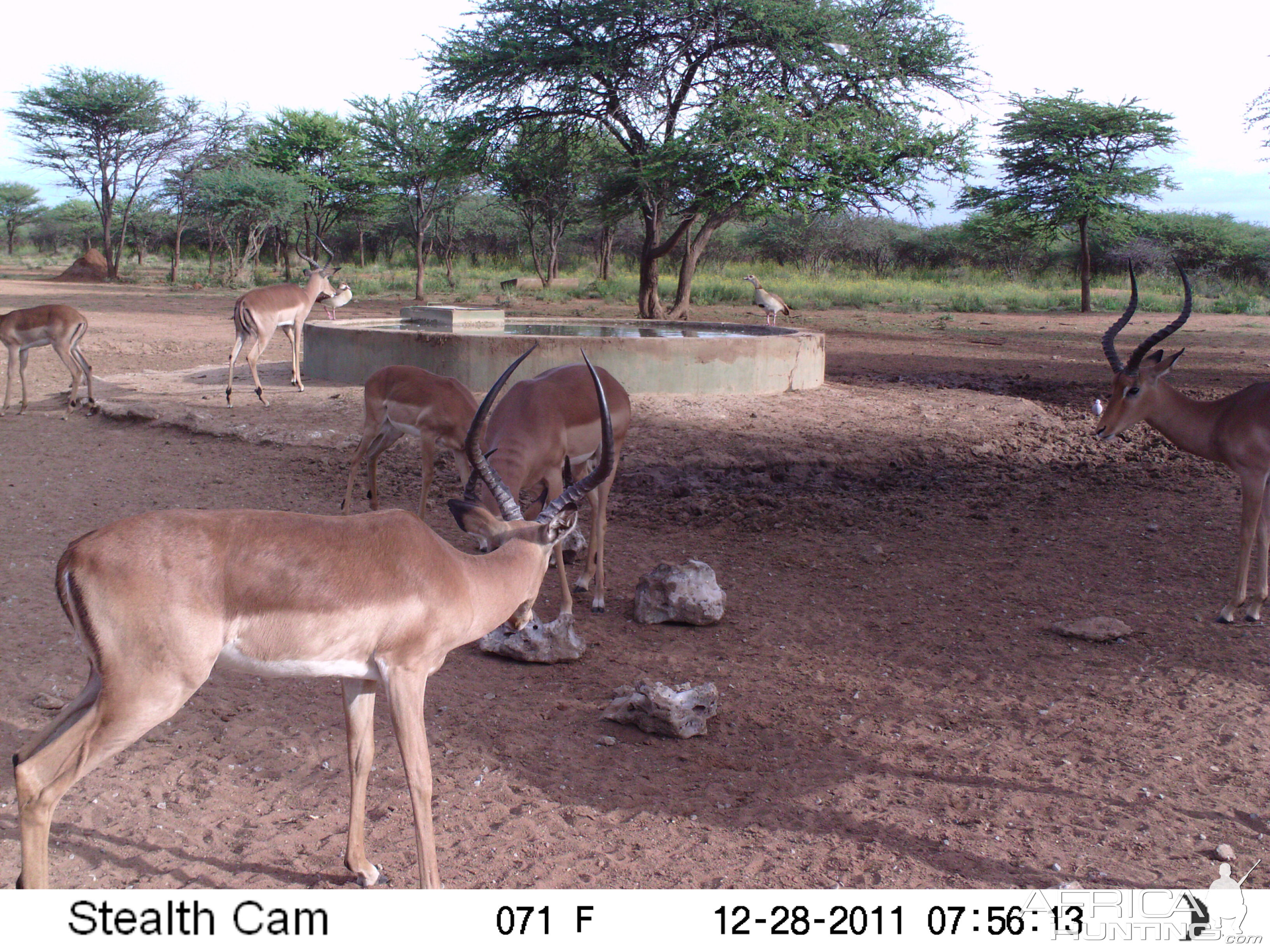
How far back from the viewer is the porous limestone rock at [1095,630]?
495cm

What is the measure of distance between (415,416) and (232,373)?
4872 mm

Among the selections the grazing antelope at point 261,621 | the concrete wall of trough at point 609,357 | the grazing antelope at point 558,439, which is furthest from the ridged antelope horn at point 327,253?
the grazing antelope at point 261,621

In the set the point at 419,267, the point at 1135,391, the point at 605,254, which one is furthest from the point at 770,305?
the point at 605,254

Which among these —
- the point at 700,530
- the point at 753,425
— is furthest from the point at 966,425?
the point at 700,530

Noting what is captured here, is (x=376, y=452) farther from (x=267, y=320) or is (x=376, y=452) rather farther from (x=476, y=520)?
(x=267, y=320)

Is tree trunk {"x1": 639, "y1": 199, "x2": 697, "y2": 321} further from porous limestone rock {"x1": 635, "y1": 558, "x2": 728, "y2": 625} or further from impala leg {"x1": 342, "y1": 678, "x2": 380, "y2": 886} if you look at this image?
impala leg {"x1": 342, "y1": 678, "x2": 380, "y2": 886}

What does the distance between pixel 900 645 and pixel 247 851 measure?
10.2ft

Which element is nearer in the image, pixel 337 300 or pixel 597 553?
pixel 597 553

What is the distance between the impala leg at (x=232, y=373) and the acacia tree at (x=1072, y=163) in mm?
19893

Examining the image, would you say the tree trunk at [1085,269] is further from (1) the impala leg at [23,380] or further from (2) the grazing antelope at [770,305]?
(1) the impala leg at [23,380]

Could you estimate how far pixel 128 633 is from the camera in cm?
251

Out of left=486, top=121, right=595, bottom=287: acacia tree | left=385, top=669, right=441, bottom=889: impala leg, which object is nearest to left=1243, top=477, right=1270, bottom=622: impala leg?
left=385, top=669, right=441, bottom=889: impala leg

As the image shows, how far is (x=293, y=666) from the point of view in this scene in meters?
2.71

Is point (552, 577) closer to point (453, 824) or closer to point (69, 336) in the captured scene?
point (453, 824)
